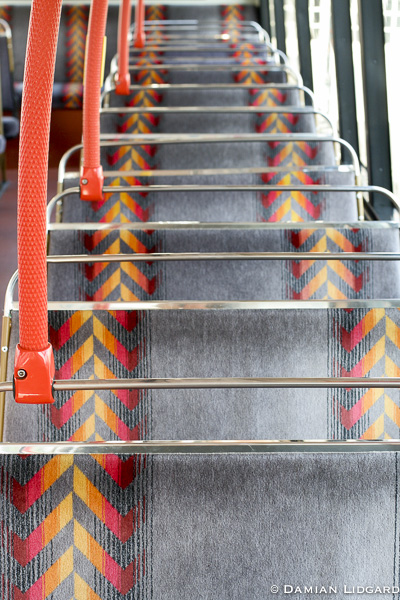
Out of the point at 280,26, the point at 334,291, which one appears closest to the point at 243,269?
the point at 334,291

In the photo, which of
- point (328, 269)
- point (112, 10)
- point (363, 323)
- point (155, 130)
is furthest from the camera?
point (112, 10)

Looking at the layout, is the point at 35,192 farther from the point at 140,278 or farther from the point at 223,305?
the point at 140,278

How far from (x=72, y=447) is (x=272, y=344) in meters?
0.53

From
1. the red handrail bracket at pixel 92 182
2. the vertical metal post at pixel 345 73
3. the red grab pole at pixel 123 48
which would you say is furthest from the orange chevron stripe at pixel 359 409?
the vertical metal post at pixel 345 73

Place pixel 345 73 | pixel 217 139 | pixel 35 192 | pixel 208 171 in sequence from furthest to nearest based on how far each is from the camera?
pixel 345 73 → pixel 217 139 → pixel 208 171 → pixel 35 192

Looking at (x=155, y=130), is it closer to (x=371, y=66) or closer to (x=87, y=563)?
(x=371, y=66)

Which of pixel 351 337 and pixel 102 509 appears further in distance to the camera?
pixel 351 337

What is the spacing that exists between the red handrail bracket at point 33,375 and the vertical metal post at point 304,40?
404 centimetres

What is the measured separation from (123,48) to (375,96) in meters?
1.03

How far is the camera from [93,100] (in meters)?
1.54

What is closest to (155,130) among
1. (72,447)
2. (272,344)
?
(272,344)

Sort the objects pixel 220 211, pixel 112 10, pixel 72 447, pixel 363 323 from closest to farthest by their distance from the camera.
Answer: pixel 72 447
pixel 363 323
pixel 220 211
pixel 112 10

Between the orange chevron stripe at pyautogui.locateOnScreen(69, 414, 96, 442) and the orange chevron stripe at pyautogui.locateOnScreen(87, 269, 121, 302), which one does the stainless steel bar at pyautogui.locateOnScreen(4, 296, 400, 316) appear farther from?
the orange chevron stripe at pyautogui.locateOnScreen(87, 269, 121, 302)

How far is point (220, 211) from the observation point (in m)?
2.22
